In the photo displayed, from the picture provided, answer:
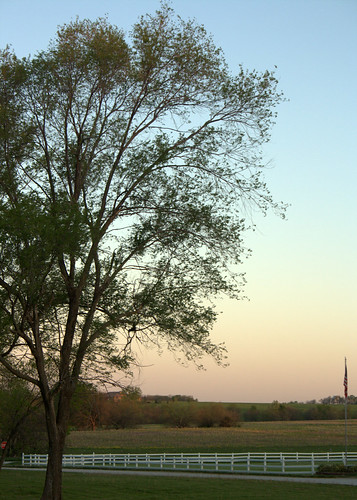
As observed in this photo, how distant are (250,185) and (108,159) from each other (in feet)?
14.4

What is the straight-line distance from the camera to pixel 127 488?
25.1m

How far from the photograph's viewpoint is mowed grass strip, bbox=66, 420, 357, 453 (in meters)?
57.4

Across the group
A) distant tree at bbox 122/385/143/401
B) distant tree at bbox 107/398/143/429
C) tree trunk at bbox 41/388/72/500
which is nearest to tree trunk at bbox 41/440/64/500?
tree trunk at bbox 41/388/72/500

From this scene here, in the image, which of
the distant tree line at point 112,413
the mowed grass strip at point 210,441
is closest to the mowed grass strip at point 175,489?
the distant tree line at point 112,413

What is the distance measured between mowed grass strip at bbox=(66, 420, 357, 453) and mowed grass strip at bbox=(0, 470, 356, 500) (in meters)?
28.6

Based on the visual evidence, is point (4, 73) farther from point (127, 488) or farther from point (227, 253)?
point (127, 488)

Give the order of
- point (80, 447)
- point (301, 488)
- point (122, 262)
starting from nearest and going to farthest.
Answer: point (122, 262) < point (301, 488) < point (80, 447)

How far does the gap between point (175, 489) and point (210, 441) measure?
42612 millimetres

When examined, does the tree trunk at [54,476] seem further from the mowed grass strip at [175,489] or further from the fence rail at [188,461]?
the fence rail at [188,461]

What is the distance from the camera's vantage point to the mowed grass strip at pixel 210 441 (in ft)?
188

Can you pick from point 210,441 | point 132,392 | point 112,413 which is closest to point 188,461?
point 132,392

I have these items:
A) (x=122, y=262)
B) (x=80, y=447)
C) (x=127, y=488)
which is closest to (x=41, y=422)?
(x=80, y=447)

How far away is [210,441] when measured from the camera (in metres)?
65.9

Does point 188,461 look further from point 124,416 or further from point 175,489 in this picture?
point 124,416
